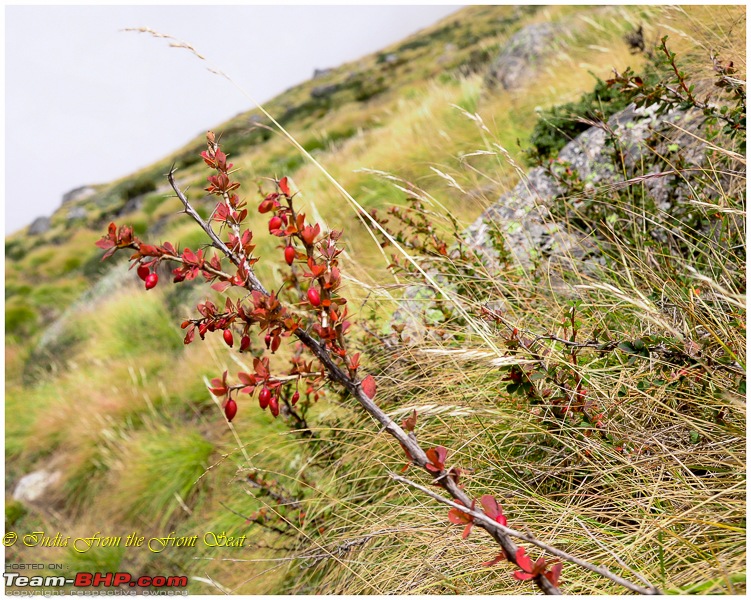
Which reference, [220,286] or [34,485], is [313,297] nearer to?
[220,286]

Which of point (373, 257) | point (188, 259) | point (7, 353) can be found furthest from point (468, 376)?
point (7, 353)

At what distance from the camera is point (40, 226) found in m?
35.1

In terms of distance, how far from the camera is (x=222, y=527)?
261 cm

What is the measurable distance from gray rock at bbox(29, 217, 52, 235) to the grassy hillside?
34738mm

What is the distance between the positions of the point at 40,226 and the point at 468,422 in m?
42.0

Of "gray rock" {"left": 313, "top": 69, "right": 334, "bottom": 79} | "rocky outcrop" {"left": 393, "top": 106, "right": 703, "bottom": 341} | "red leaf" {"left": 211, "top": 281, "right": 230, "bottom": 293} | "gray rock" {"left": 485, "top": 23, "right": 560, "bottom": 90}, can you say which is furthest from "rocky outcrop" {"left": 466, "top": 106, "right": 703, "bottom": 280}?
"gray rock" {"left": 313, "top": 69, "right": 334, "bottom": 79}

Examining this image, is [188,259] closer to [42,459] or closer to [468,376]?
[468,376]

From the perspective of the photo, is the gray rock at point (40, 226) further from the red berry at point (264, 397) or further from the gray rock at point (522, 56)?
the red berry at point (264, 397)

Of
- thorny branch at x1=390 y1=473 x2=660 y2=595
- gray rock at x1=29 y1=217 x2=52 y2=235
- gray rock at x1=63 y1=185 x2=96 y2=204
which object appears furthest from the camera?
gray rock at x1=63 y1=185 x2=96 y2=204

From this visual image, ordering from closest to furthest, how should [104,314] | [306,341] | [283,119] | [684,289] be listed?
[306,341], [684,289], [104,314], [283,119]

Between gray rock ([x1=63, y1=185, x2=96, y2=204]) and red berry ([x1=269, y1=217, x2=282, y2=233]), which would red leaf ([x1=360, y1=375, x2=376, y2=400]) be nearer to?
red berry ([x1=269, y1=217, x2=282, y2=233])

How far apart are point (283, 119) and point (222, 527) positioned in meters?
27.9

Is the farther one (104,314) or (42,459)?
(104,314)

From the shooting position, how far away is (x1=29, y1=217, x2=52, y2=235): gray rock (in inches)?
1352
